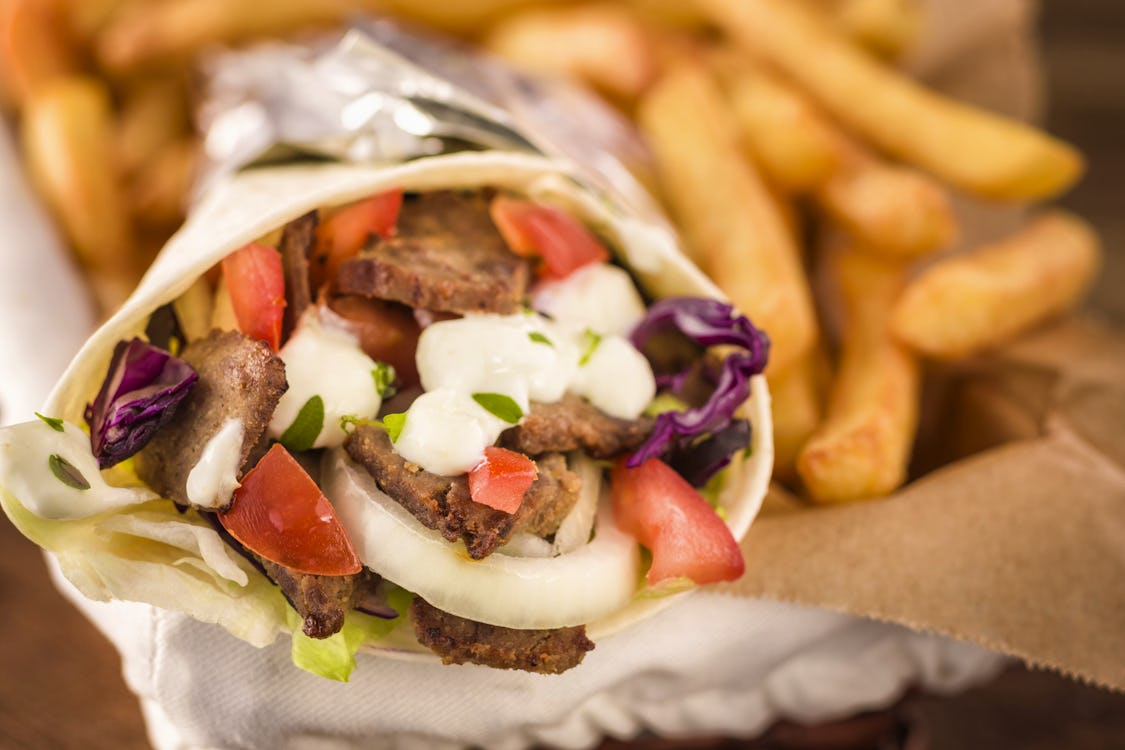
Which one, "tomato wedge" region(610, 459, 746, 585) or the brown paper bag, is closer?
"tomato wedge" region(610, 459, 746, 585)

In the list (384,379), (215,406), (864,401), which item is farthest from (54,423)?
(864,401)

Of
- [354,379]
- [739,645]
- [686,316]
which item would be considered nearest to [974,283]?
[686,316]

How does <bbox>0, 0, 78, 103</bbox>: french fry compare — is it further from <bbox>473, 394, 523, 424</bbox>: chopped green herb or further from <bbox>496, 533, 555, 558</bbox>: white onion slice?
<bbox>496, 533, 555, 558</bbox>: white onion slice

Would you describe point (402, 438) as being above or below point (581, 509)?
above

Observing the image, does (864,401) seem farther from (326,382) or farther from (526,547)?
(326,382)

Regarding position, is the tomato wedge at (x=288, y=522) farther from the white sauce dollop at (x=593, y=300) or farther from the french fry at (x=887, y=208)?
the french fry at (x=887, y=208)

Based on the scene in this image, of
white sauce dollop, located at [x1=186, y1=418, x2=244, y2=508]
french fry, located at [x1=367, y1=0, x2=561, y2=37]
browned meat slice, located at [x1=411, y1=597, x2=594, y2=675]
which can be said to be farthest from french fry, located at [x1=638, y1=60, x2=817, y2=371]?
white sauce dollop, located at [x1=186, y1=418, x2=244, y2=508]

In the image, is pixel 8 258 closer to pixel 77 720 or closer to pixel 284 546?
pixel 77 720
